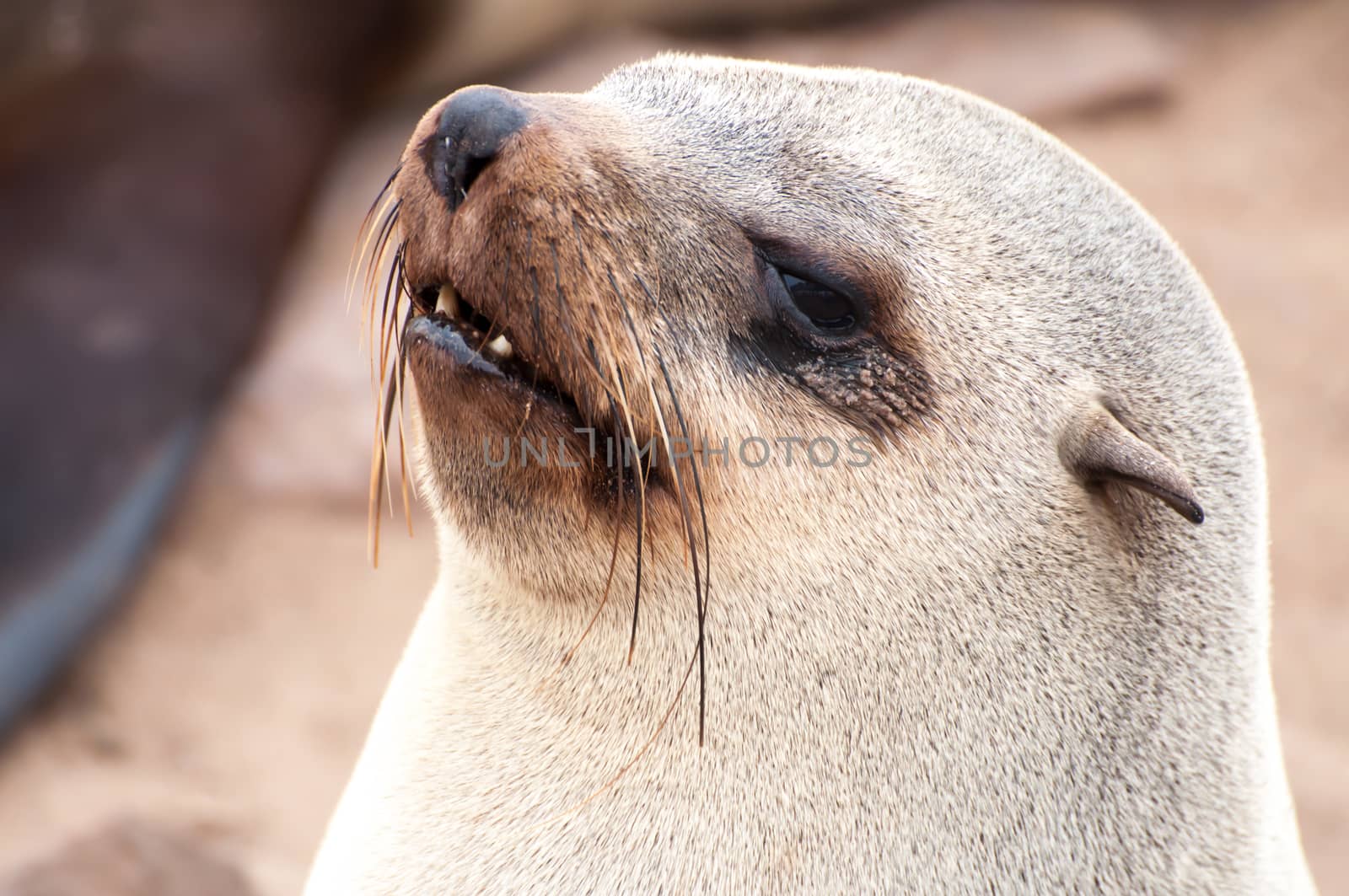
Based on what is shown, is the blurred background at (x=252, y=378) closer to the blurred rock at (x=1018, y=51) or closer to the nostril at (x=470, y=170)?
the blurred rock at (x=1018, y=51)

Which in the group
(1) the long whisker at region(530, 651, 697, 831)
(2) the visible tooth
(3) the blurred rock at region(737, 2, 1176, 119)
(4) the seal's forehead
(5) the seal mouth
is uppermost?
(3) the blurred rock at region(737, 2, 1176, 119)

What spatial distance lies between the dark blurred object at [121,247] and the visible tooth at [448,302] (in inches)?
119

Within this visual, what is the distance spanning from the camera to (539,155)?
5.55 ft

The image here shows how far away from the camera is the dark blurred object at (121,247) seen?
4.35 meters

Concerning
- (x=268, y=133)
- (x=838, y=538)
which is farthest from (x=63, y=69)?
(x=838, y=538)

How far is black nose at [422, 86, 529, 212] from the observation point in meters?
1.69

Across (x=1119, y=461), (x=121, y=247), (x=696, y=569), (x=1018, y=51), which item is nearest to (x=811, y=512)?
(x=696, y=569)

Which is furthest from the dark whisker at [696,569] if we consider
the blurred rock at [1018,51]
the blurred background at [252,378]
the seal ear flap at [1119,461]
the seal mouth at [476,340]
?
the blurred rock at [1018,51]

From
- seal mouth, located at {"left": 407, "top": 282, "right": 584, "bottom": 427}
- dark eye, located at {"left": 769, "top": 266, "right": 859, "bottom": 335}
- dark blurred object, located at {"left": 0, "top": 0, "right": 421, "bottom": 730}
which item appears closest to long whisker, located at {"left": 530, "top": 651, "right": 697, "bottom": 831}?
seal mouth, located at {"left": 407, "top": 282, "right": 584, "bottom": 427}

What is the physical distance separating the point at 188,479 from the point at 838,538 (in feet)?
12.5

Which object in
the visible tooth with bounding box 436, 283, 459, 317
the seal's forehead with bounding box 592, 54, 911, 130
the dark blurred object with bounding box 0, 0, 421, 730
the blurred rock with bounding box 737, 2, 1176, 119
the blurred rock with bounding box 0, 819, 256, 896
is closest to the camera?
the visible tooth with bounding box 436, 283, 459, 317

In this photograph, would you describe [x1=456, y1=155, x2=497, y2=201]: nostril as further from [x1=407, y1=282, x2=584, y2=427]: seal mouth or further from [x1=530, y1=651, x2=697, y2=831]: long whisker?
[x1=530, y1=651, x2=697, y2=831]: long whisker

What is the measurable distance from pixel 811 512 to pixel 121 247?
3902 mm

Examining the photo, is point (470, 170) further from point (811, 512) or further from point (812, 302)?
point (811, 512)
